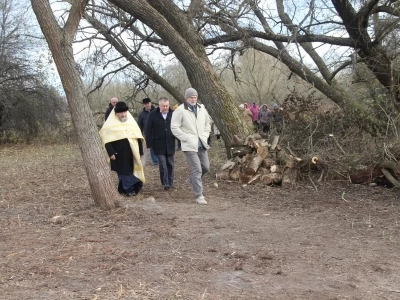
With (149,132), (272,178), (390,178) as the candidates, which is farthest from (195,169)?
(390,178)

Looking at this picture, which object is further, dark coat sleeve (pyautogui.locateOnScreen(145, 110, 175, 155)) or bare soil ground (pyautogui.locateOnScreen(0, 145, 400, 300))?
dark coat sleeve (pyautogui.locateOnScreen(145, 110, 175, 155))

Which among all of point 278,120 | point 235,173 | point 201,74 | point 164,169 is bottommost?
point 235,173

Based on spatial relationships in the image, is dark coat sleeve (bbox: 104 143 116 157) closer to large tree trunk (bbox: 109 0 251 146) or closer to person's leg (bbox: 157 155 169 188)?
person's leg (bbox: 157 155 169 188)

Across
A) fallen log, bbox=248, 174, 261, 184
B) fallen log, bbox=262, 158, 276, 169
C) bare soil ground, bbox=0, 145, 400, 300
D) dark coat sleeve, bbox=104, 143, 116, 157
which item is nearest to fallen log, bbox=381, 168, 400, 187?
bare soil ground, bbox=0, 145, 400, 300

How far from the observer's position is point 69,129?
24906 mm

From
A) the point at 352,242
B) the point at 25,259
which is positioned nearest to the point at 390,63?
the point at 352,242

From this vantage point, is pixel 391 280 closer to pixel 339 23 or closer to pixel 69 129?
pixel 339 23

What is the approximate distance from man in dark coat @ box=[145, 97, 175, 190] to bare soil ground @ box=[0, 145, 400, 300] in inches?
15.1

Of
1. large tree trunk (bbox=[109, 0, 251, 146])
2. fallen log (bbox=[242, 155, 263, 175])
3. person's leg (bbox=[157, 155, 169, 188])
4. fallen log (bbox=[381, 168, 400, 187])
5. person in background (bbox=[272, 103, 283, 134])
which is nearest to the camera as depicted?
fallen log (bbox=[381, 168, 400, 187])

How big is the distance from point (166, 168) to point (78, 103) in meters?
2.44

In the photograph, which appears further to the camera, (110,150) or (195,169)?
(110,150)

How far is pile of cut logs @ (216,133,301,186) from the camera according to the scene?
28.6ft

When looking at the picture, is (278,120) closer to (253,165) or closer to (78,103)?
(253,165)

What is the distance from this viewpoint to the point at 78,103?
6672 millimetres
